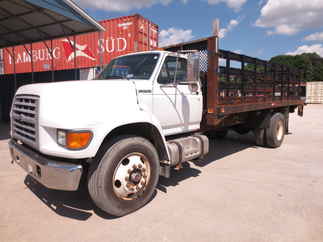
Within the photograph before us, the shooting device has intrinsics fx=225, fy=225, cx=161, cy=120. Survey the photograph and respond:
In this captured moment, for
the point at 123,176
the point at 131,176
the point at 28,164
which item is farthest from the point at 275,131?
the point at 28,164

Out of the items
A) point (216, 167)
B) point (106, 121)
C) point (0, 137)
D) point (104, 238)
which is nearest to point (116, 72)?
point (106, 121)

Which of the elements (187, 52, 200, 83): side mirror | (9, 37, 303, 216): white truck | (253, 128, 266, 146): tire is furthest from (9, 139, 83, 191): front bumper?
(253, 128, 266, 146): tire

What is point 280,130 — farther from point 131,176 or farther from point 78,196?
point 78,196

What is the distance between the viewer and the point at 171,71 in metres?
3.55

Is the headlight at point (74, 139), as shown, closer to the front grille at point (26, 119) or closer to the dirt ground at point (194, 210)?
Result: the front grille at point (26, 119)

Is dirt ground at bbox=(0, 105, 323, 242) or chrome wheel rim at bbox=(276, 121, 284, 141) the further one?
chrome wheel rim at bbox=(276, 121, 284, 141)

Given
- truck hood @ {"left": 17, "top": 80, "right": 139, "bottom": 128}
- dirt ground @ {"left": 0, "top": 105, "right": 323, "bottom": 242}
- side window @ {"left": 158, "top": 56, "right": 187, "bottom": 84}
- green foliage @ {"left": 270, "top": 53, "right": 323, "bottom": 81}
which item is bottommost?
dirt ground @ {"left": 0, "top": 105, "right": 323, "bottom": 242}

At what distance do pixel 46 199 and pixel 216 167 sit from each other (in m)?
3.14

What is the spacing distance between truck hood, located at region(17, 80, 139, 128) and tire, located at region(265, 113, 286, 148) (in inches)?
190

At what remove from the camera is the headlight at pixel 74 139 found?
89.8 inches

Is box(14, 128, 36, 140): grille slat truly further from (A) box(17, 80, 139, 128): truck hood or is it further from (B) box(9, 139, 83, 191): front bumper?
(A) box(17, 80, 139, 128): truck hood

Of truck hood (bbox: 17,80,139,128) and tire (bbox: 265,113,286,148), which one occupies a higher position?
truck hood (bbox: 17,80,139,128)

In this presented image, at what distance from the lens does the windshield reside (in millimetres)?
3402

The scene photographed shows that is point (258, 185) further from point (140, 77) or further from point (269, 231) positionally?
point (140, 77)
